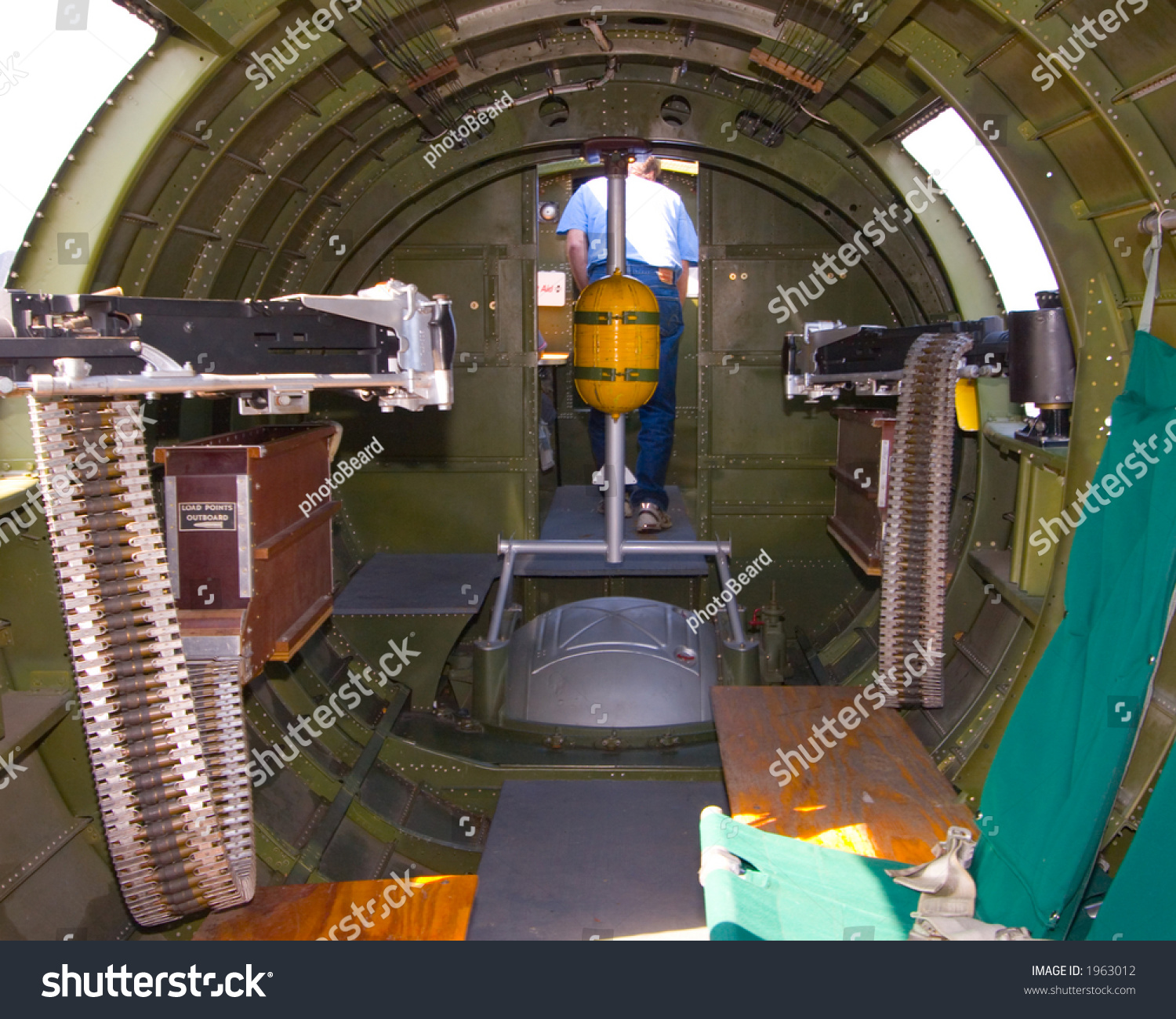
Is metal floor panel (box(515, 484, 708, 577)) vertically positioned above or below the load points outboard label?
below

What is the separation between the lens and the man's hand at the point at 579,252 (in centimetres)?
726

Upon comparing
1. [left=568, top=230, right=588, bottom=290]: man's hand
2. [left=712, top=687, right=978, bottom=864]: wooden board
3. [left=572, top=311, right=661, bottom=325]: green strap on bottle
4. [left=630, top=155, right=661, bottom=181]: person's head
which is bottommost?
[left=712, top=687, right=978, bottom=864]: wooden board

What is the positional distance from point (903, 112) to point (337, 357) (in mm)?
3342

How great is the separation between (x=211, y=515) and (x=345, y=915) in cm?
161

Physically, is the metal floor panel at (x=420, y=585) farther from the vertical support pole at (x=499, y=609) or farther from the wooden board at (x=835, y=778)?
the wooden board at (x=835, y=778)

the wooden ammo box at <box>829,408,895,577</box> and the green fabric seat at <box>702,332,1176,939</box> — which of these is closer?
the green fabric seat at <box>702,332,1176,939</box>

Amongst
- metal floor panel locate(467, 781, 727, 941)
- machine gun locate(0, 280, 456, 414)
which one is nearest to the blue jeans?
metal floor panel locate(467, 781, 727, 941)

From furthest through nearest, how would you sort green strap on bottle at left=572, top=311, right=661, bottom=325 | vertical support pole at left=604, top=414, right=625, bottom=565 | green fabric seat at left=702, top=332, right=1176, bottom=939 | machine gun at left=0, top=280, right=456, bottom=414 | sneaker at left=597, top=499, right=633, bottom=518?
sneaker at left=597, top=499, right=633, bottom=518 → vertical support pole at left=604, top=414, right=625, bottom=565 → green strap on bottle at left=572, top=311, right=661, bottom=325 → machine gun at left=0, top=280, right=456, bottom=414 → green fabric seat at left=702, top=332, right=1176, bottom=939

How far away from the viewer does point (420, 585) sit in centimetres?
705

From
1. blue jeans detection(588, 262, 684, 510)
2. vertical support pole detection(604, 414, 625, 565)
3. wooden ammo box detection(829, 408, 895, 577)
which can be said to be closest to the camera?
wooden ammo box detection(829, 408, 895, 577)

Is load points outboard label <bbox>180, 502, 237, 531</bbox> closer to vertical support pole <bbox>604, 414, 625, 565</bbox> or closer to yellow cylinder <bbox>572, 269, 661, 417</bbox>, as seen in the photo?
yellow cylinder <bbox>572, 269, 661, 417</bbox>

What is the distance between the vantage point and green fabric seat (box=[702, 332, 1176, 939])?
8.39ft

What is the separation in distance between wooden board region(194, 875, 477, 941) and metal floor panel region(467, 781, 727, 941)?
185mm

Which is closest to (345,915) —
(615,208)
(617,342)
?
(617,342)
